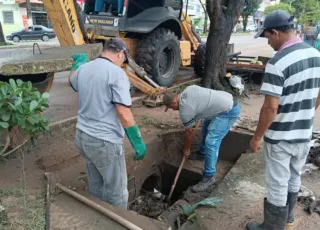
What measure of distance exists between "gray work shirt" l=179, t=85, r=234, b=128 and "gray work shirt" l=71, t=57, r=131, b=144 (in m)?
1.12

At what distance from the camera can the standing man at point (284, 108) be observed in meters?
2.49

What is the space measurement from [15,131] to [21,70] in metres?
0.85

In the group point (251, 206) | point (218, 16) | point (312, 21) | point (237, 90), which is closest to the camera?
point (251, 206)

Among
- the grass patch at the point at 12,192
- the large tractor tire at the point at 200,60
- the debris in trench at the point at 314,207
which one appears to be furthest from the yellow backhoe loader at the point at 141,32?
the debris in trench at the point at 314,207

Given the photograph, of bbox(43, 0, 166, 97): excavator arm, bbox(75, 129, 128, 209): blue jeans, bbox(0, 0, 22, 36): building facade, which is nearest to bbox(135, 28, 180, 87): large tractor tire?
bbox(43, 0, 166, 97): excavator arm

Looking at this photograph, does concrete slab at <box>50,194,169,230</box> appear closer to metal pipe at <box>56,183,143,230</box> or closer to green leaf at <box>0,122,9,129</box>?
metal pipe at <box>56,183,143,230</box>

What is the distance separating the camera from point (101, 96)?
111 inches

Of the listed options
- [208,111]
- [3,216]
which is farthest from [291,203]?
[3,216]

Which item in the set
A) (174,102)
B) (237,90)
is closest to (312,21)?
(237,90)

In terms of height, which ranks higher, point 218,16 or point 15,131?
point 218,16

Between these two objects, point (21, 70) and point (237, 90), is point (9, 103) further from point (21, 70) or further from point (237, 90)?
point (237, 90)

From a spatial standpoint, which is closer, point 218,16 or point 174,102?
point 174,102

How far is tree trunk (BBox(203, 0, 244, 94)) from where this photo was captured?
7.20 metres

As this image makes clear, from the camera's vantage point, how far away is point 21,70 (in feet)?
10.5
